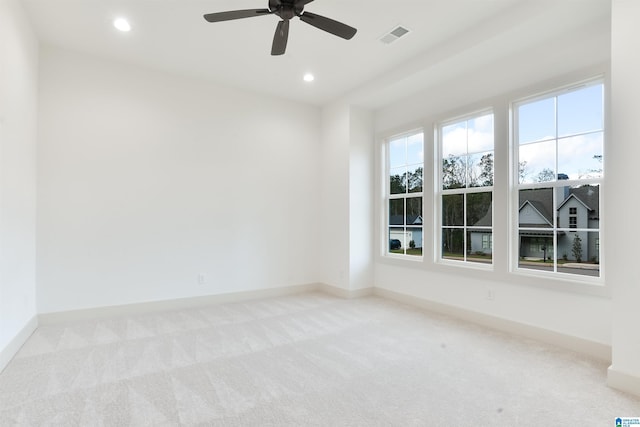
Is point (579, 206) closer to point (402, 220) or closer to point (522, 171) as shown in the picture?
point (522, 171)

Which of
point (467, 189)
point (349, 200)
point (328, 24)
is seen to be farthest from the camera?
point (349, 200)

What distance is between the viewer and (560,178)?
3.24 metres

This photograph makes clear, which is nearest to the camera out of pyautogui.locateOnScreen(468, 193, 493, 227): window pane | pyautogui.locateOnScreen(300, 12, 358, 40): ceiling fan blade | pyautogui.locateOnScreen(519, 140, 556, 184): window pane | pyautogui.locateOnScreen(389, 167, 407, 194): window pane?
pyautogui.locateOnScreen(300, 12, 358, 40): ceiling fan blade

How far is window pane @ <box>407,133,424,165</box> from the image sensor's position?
465cm

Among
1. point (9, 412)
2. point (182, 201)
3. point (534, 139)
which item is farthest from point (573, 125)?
point (9, 412)

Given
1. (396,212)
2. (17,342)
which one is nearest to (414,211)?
(396,212)

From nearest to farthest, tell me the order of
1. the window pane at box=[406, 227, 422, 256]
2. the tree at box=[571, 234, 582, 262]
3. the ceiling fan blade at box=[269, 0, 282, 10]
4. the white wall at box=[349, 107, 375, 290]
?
the ceiling fan blade at box=[269, 0, 282, 10]
the tree at box=[571, 234, 582, 262]
the window pane at box=[406, 227, 422, 256]
the white wall at box=[349, 107, 375, 290]

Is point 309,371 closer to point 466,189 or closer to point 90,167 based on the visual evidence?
point 466,189

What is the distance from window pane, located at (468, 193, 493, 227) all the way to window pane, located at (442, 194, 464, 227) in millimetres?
100

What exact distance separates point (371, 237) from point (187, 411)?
3.71 meters

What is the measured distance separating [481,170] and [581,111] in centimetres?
108

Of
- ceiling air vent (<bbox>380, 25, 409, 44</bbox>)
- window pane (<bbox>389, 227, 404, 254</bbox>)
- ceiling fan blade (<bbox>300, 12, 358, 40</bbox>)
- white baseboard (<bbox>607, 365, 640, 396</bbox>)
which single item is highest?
ceiling air vent (<bbox>380, 25, 409, 44</bbox>)

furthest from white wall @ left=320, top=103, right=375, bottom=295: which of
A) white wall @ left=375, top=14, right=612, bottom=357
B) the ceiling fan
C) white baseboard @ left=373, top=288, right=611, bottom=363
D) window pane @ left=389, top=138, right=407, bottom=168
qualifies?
the ceiling fan

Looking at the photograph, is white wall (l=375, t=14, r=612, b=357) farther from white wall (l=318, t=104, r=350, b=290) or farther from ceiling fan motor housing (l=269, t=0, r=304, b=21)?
ceiling fan motor housing (l=269, t=0, r=304, b=21)
